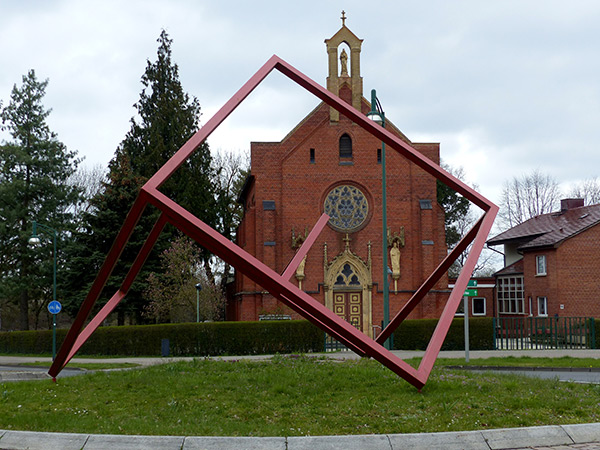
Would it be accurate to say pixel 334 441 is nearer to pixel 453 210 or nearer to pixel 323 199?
pixel 323 199

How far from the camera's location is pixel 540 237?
42.7 metres

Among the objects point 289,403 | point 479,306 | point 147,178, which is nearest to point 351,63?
point 147,178

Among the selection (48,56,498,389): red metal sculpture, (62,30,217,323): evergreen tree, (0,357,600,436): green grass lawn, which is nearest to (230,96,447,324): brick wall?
(62,30,217,323): evergreen tree

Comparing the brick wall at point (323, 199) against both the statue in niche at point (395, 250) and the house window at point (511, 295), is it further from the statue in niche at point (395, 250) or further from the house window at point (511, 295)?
the house window at point (511, 295)

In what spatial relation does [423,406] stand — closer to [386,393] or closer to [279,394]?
[386,393]

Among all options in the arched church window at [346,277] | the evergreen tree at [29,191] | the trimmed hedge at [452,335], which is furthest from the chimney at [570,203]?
the evergreen tree at [29,191]

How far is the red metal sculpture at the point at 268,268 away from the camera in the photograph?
8164 millimetres

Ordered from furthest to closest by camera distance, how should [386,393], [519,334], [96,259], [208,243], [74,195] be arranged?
[74,195]
[96,259]
[519,334]
[386,393]
[208,243]

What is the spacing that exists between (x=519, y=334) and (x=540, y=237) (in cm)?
1390

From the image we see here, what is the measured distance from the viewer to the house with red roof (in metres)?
39.5

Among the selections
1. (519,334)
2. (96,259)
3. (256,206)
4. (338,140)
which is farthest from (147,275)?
(519,334)

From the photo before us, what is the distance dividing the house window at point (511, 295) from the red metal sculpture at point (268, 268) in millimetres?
36038

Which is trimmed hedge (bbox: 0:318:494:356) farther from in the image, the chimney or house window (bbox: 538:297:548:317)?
the chimney

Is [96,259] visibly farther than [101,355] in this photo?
Yes
